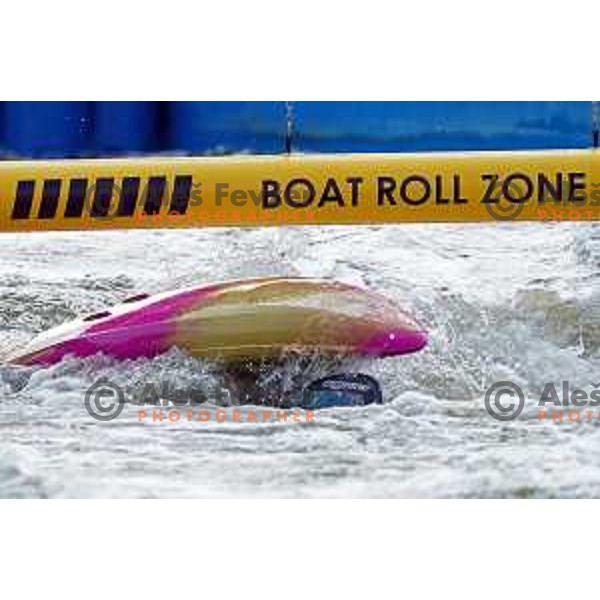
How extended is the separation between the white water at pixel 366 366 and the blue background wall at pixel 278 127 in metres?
0.25

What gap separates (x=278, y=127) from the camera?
9.36 feet

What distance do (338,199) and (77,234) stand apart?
0.76m

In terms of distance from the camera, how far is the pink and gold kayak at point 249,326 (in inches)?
110

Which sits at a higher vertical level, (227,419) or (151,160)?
(151,160)

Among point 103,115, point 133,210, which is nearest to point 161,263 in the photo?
point 133,210

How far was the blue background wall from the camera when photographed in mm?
2840

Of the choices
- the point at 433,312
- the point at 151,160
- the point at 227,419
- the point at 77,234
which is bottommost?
the point at 227,419

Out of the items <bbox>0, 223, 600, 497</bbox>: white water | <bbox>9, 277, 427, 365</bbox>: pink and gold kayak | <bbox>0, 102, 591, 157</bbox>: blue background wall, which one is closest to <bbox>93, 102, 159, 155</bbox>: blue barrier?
<bbox>0, 102, 591, 157</bbox>: blue background wall

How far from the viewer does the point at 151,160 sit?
2861 mm

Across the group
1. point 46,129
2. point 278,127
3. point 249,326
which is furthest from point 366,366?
point 46,129

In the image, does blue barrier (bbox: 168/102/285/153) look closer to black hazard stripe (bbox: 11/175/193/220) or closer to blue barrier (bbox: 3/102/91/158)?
black hazard stripe (bbox: 11/175/193/220)

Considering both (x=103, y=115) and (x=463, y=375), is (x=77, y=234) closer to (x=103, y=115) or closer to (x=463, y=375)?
(x=103, y=115)

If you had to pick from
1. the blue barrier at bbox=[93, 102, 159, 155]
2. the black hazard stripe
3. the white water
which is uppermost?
the blue barrier at bbox=[93, 102, 159, 155]

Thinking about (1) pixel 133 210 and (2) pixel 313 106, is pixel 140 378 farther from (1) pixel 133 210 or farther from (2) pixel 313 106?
(2) pixel 313 106
